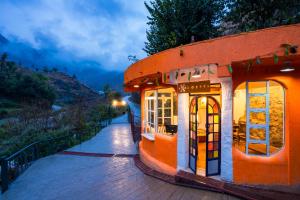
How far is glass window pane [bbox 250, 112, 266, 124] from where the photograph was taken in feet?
17.8

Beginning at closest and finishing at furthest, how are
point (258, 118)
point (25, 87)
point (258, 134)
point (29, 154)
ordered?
point (258, 118) → point (258, 134) → point (29, 154) → point (25, 87)

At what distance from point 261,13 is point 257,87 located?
736cm

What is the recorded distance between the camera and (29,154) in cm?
970

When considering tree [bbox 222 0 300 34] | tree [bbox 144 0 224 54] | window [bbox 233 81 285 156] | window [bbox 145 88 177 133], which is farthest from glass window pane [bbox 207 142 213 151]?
tree [bbox 222 0 300 34]

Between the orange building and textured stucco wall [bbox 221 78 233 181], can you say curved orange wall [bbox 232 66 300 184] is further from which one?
textured stucco wall [bbox 221 78 233 181]

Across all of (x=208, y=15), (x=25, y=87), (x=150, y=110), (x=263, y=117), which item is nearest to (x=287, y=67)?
(x=263, y=117)

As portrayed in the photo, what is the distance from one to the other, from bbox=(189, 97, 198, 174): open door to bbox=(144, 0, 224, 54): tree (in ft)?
20.1

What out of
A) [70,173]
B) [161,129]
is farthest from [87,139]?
[161,129]

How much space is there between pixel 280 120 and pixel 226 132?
3.98ft

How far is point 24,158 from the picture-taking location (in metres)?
8.85

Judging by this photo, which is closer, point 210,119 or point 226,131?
point 226,131

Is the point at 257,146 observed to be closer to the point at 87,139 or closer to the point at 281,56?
the point at 281,56

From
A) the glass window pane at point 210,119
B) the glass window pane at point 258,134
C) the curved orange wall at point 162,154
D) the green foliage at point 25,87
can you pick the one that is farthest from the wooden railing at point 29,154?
the green foliage at point 25,87

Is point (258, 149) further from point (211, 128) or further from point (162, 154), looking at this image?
point (162, 154)
